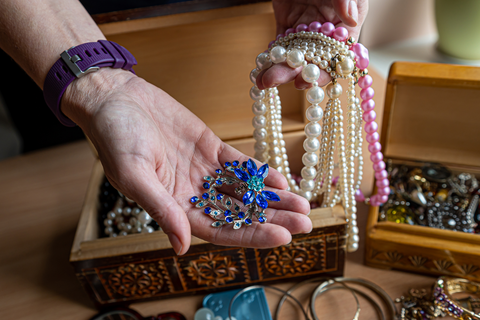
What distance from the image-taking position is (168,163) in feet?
2.57

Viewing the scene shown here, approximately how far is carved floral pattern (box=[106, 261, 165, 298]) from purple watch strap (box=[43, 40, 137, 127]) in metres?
0.39

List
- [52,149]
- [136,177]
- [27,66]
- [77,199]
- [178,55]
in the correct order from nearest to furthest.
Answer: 1. [136,177]
2. [27,66]
3. [178,55]
4. [77,199]
5. [52,149]

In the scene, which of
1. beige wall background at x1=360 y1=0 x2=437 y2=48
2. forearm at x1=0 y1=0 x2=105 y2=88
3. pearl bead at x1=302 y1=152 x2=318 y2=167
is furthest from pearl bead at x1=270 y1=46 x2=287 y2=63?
beige wall background at x1=360 y1=0 x2=437 y2=48

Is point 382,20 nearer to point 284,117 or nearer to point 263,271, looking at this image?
point 284,117

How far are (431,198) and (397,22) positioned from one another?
3.45 feet

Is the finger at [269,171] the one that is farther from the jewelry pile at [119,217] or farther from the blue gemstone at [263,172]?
the jewelry pile at [119,217]

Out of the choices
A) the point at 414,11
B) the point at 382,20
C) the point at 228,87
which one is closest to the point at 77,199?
the point at 228,87

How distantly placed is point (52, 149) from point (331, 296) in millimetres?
1190

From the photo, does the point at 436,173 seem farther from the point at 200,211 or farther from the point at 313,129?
A: the point at 200,211

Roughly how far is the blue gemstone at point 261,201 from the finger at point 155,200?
0.59ft

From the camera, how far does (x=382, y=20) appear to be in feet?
5.67

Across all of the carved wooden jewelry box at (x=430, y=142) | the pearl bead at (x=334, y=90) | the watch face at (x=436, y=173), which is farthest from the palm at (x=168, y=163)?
the watch face at (x=436, y=173)

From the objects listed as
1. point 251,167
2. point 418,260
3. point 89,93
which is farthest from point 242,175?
point 418,260

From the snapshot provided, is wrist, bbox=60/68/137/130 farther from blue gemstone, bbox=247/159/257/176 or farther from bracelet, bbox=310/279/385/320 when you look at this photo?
bracelet, bbox=310/279/385/320
